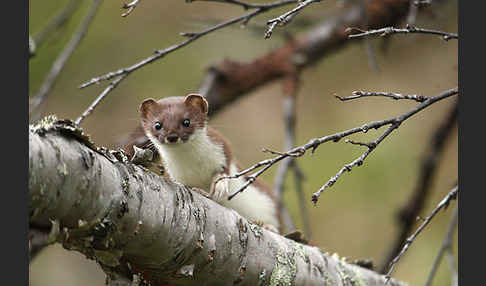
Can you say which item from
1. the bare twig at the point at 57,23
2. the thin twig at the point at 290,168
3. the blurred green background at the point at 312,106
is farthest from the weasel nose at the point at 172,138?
the blurred green background at the point at 312,106

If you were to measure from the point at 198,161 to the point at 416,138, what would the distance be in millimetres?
3154

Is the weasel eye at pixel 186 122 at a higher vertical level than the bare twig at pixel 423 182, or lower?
higher

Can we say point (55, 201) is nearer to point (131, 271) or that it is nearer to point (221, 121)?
point (131, 271)

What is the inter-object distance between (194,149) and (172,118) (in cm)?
29

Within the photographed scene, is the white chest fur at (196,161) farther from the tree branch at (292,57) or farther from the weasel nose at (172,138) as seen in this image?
the tree branch at (292,57)

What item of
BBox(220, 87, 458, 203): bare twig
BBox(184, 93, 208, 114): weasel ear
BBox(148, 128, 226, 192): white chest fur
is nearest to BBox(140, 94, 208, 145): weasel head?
BBox(184, 93, 208, 114): weasel ear

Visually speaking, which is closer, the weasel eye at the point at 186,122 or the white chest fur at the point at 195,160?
the weasel eye at the point at 186,122

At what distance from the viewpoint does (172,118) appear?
157 inches

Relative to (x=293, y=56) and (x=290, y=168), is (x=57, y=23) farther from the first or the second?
(x=293, y=56)

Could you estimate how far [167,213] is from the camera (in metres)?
2.57

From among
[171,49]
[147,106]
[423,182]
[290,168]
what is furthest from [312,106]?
[171,49]

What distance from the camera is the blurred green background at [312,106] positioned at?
20.7ft

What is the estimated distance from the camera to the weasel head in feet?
12.9

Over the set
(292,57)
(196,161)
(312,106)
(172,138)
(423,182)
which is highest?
(172,138)
